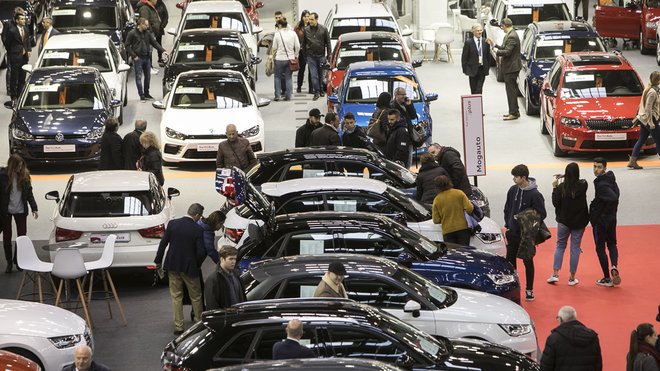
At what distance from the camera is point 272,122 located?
91.7 ft

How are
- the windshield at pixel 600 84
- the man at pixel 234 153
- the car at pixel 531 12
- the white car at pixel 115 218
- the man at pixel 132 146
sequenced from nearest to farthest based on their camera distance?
the white car at pixel 115 218, the man at pixel 234 153, the man at pixel 132 146, the windshield at pixel 600 84, the car at pixel 531 12

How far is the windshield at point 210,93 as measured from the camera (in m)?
25.0

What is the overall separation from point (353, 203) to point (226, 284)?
4142 mm

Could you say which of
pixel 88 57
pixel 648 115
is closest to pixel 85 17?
→ pixel 88 57

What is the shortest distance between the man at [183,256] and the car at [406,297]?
158 cm

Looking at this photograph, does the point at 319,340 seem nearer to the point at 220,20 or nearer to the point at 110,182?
the point at 110,182

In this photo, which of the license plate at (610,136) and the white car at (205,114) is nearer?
the white car at (205,114)

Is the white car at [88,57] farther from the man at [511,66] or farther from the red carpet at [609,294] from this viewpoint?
the red carpet at [609,294]

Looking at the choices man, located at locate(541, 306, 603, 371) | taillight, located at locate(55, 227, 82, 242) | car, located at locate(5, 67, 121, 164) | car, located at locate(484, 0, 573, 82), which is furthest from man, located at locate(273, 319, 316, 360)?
car, located at locate(484, 0, 573, 82)

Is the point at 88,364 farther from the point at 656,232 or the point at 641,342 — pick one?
the point at 656,232

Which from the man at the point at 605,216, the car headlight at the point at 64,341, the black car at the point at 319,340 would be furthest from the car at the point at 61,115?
the black car at the point at 319,340

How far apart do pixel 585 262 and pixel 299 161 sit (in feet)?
13.4

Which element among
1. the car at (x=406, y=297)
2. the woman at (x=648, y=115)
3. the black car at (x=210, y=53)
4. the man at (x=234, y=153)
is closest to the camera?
the car at (x=406, y=297)

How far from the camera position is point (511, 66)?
28.2 m
